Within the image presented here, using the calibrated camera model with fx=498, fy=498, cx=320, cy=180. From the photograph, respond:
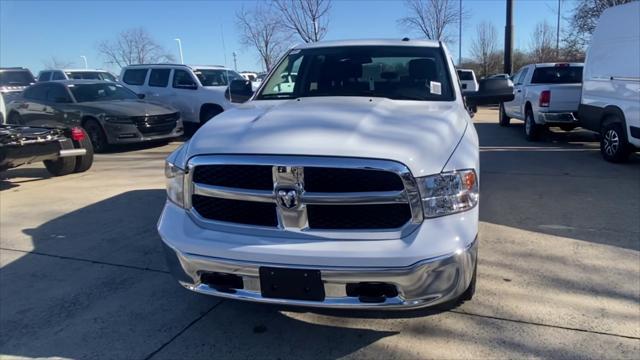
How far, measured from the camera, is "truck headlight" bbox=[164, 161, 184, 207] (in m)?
2.90

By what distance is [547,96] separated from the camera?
10.5 m

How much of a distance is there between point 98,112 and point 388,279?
398 inches

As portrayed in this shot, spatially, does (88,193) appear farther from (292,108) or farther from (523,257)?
(523,257)

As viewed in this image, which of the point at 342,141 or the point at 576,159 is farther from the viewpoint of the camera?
the point at 576,159

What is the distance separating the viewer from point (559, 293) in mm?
3605

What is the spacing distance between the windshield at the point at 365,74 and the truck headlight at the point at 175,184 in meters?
1.55

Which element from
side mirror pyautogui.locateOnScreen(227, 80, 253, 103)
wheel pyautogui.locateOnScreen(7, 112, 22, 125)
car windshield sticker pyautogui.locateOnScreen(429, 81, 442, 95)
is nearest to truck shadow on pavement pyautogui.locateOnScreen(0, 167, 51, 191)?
wheel pyautogui.locateOnScreen(7, 112, 22, 125)

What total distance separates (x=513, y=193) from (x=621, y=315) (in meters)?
3.46

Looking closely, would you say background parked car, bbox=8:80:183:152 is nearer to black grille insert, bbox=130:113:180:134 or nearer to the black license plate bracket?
black grille insert, bbox=130:113:180:134

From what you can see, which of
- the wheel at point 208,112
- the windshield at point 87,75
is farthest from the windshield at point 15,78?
the wheel at point 208,112

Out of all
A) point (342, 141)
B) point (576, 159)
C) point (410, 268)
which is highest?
point (342, 141)

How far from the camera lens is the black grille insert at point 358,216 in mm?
2574

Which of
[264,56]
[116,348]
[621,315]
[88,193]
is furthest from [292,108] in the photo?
[264,56]

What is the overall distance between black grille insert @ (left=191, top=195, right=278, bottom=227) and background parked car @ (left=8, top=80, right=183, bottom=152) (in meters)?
8.90
